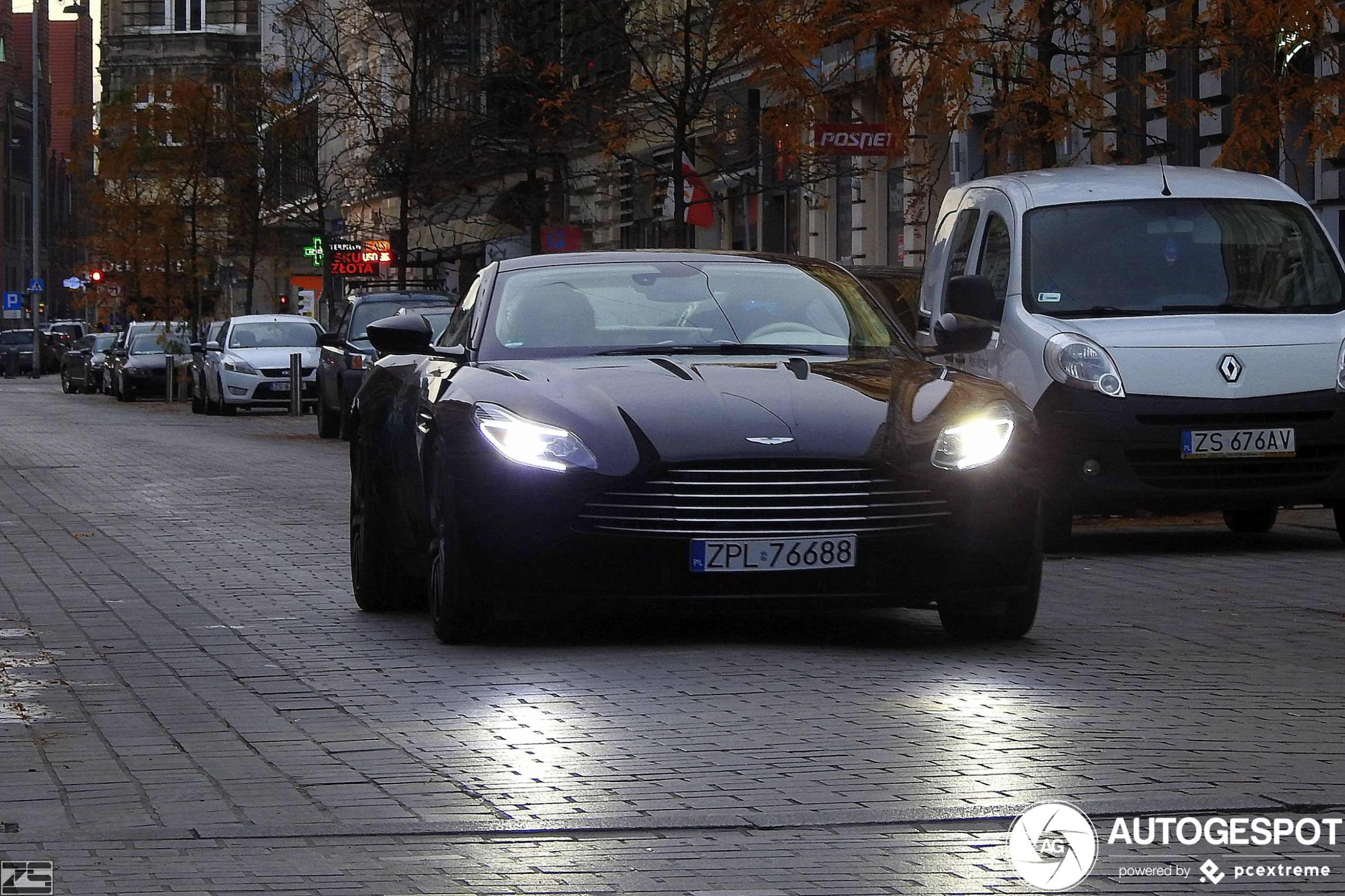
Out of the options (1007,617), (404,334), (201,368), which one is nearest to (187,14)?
(201,368)

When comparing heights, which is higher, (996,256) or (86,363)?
(996,256)

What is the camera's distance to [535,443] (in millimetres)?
8711

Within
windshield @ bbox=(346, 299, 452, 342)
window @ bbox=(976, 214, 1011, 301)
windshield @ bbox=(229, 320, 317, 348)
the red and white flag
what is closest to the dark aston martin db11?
window @ bbox=(976, 214, 1011, 301)

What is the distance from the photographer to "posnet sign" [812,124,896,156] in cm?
2686

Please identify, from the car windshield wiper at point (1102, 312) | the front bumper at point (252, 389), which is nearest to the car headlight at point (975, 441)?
the car windshield wiper at point (1102, 312)

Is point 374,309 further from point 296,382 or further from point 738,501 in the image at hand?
point 738,501

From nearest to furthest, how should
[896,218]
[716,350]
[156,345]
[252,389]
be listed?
[716,350]
[896,218]
[252,389]
[156,345]

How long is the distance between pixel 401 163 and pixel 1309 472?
3253 cm

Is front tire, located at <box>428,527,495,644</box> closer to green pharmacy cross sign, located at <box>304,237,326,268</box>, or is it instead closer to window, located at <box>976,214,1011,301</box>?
window, located at <box>976,214,1011,301</box>

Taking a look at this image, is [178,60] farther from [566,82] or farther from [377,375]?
[377,375]

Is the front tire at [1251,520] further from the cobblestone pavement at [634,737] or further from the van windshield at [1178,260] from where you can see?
the cobblestone pavement at [634,737]

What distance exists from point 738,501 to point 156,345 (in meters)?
47.9

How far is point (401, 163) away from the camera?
44.4m

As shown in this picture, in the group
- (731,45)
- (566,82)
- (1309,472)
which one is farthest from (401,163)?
(1309,472)
